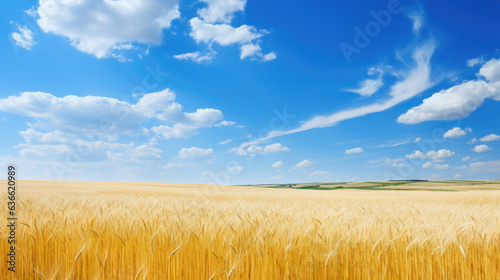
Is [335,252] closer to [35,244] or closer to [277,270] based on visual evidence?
[277,270]

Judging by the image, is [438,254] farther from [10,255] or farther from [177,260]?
[10,255]

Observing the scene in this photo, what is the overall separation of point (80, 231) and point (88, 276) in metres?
0.80

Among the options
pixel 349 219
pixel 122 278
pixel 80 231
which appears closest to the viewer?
pixel 122 278

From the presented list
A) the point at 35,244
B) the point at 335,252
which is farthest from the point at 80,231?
the point at 335,252

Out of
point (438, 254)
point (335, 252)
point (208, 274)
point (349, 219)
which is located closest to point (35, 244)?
point (208, 274)

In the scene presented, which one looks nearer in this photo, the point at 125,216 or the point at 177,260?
the point at 177,260

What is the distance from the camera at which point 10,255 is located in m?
3.00

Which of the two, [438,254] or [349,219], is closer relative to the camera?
[438,254]

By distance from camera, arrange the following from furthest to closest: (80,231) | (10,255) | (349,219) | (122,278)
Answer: (349,219)
(80,231)
(10,255)
(122,278)

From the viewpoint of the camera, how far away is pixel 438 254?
10.2 feet

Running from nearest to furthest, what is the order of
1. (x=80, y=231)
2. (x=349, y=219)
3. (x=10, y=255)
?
(x=10, y=255), (x=80, y=231), (x=349, y=219)

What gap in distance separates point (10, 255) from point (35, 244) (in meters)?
0.21

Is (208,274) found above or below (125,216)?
below

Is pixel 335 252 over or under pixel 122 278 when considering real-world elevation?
over
